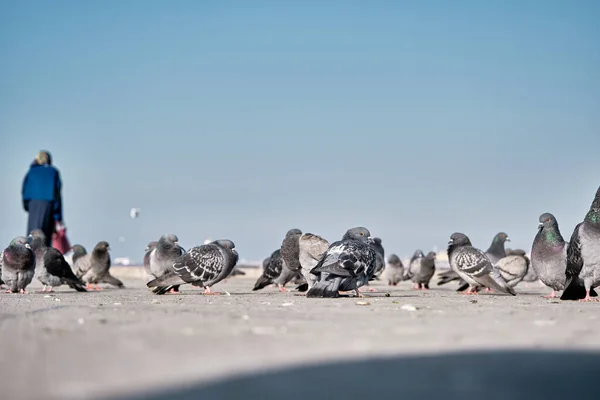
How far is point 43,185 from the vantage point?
19.8 m

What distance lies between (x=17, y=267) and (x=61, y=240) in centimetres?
889

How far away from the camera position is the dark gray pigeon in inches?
527

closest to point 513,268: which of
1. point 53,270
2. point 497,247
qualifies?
point 497,247

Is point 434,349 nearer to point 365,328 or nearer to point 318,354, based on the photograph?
point 318,354

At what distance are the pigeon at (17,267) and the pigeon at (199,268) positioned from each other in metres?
2.29

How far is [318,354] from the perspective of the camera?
4711 millimetres

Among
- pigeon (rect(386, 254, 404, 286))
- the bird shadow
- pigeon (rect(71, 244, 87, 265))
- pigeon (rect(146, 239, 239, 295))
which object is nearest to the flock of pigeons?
pigeon (rect(146, 239, 239, 295))

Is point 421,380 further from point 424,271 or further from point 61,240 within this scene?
point 61,240

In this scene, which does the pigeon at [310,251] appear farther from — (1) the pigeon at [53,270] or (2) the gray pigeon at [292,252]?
(1) the pigeon at [53,270]

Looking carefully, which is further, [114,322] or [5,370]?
[114,322]

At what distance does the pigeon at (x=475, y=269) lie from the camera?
14.4m

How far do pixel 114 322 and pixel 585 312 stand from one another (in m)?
4.98

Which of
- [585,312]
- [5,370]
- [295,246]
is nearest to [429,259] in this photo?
[295,246]

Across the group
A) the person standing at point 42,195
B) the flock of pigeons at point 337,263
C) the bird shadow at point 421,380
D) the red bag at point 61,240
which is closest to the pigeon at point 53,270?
the flock of pigeons at point 337,263
